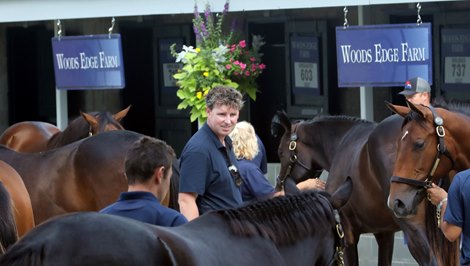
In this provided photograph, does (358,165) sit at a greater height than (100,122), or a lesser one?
lesser

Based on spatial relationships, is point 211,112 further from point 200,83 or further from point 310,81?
point 310,81

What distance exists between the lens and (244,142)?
750 centimetres

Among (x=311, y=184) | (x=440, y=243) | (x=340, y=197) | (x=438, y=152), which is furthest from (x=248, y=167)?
(x=340, y=197)

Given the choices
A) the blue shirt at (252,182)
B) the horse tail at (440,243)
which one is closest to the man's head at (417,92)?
the horse tail at (440,243)

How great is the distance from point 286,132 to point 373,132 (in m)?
1.61

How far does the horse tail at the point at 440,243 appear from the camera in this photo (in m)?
7.46

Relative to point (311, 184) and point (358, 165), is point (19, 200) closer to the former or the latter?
point (311, 184)

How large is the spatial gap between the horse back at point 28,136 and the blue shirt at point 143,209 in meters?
7.44

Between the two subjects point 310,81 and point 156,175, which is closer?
point 156,175

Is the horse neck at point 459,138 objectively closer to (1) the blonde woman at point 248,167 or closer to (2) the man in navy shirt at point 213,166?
(1) the blonde woman at point 248,167

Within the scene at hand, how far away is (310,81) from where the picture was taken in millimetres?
13406

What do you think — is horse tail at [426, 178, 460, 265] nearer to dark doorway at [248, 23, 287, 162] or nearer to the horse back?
the horse back

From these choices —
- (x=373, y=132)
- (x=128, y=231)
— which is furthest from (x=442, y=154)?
(x=128, y=231)

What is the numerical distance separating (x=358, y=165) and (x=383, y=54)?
2.11 m
